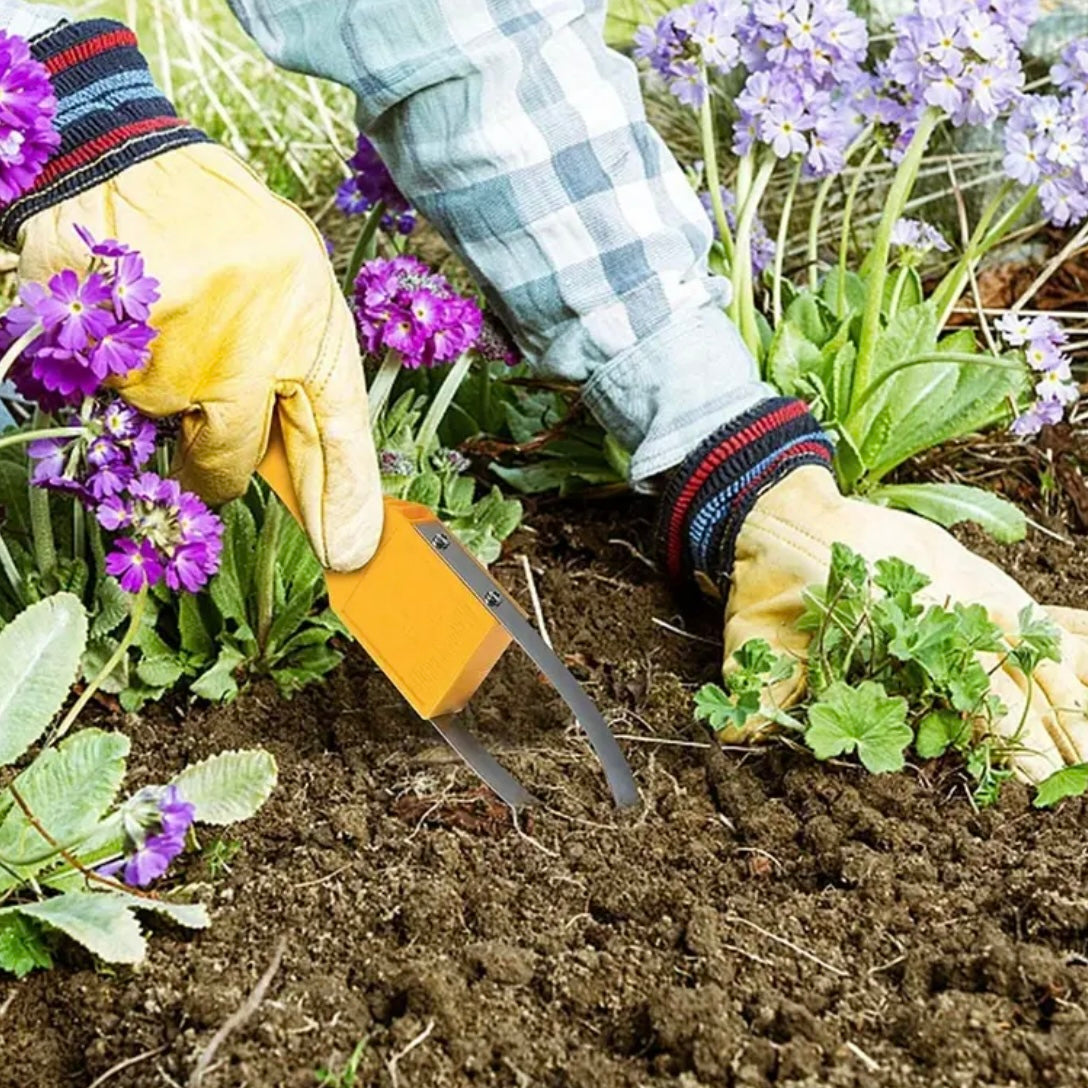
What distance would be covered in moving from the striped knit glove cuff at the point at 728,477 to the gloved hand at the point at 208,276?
49cm

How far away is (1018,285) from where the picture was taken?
2.94 metres

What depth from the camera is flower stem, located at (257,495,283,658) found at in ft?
6.09

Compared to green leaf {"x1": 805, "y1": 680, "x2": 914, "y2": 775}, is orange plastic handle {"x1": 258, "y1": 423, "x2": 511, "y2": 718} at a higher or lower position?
higher

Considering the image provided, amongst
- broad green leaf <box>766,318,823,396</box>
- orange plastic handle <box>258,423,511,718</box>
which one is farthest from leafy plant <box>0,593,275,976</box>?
broad green leaf <box>766,318,823,396</box>

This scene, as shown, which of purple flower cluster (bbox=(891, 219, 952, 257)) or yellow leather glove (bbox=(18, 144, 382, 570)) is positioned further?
purple flower cluster (bbox=(891, 219, 952, 257))

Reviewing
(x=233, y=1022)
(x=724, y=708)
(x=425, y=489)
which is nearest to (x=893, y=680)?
(x=724, y=708)

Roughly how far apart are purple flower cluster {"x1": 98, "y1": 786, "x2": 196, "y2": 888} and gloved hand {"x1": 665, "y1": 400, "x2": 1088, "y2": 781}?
0.74 meters

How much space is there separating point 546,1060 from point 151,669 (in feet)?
2.41

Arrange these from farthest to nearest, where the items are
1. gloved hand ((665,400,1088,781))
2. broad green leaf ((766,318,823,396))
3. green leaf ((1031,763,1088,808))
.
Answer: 1. broad green leaf ((766,318,823,396))
2. gloved hand ((665,400,1088,781))
3. green leaf ((1031,763,1088,808))

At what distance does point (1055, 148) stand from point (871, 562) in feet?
2.04

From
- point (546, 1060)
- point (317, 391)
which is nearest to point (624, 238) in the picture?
point (317, 391)

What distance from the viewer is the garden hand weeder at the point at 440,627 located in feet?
5.55

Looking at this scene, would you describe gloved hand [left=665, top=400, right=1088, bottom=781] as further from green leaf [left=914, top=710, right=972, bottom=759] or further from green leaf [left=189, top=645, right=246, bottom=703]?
green leaf [left=189, top=645, right=246, bottom=703]

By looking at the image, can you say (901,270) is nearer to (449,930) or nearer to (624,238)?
(624,238)
